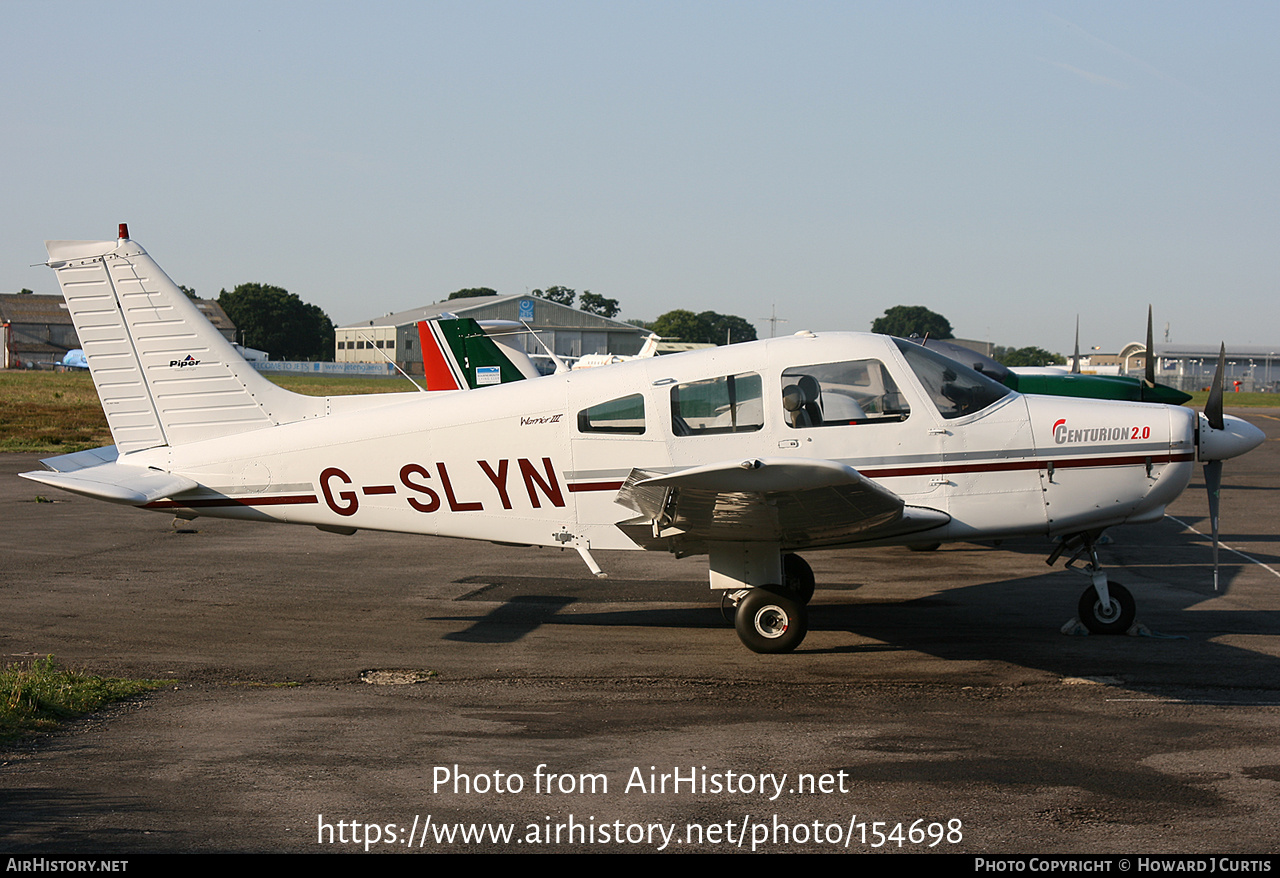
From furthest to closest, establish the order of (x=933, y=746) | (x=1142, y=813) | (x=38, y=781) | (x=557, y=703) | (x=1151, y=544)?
(x=1151, y=544), (x=557, y=703), (x=933, y=746), (x=38, y=781), (x=1142, y=813)

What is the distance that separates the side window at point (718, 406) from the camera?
25.0 feet

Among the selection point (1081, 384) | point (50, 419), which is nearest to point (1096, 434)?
point (1081, 384)

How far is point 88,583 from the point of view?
9.96 metres

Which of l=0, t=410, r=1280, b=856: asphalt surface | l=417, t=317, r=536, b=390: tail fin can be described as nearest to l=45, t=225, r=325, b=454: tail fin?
l=0, t=410, r=1280, b=856: asphalt surface

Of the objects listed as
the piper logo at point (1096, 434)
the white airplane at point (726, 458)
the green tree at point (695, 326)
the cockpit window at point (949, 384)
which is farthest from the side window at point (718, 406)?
the green tree at point (695, 326)

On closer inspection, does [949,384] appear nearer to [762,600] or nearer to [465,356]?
[762,600]

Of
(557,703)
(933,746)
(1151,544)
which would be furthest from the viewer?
(1151,544)

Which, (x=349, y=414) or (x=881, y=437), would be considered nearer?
(x=881, y=437)

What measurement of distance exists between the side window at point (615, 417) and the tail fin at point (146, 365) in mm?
2570

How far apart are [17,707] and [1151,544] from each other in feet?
41.7

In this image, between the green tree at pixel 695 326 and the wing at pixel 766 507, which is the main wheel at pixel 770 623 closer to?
the wing at pixel 766 507

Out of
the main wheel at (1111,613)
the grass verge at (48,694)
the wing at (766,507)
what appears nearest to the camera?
the grass verge at (48,694)
